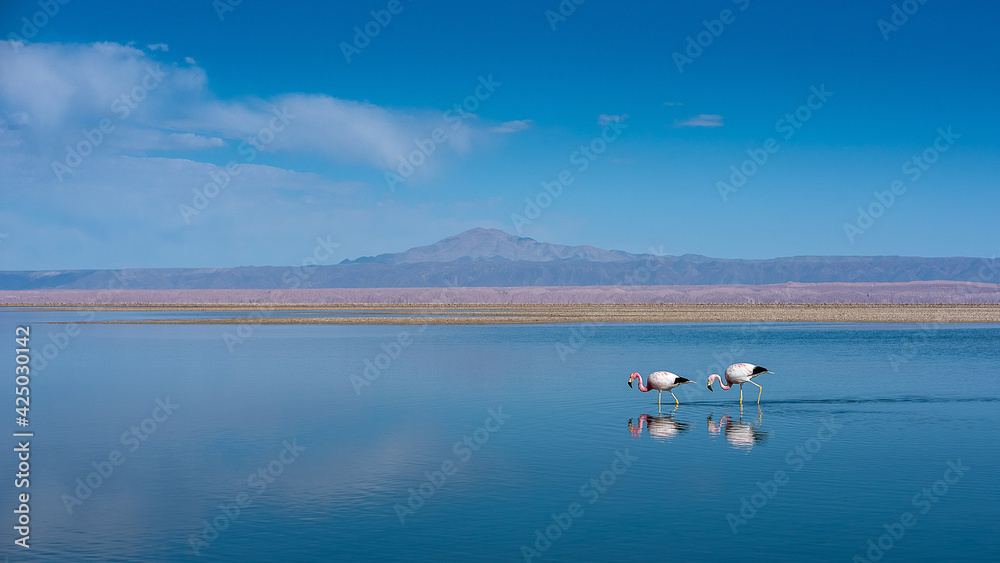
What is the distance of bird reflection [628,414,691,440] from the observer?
17.5 meters

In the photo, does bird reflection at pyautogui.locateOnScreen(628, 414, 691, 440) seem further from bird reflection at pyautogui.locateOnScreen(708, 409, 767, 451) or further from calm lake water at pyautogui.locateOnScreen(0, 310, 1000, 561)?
bird reflection at pyautogui.locateOnScreen(708, 409, 767, 451)

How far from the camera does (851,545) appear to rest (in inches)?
412

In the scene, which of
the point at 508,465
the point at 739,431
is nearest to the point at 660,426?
the point at 739,431

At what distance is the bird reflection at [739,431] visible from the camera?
16.5m

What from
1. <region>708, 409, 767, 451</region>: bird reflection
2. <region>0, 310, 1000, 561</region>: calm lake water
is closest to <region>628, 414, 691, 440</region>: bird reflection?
<region>0, 310, 1000, 561</region>: calm lake water

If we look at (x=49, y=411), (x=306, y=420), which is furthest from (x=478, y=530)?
(x=49, y=411)

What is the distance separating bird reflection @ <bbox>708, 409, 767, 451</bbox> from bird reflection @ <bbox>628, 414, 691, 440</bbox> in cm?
64

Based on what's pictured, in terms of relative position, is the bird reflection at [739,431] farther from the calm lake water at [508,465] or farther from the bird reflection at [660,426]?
the bird reflection at [660,426]

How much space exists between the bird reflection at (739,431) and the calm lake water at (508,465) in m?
0.11

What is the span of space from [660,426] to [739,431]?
1633mm

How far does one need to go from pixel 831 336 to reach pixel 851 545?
4056 centimetres

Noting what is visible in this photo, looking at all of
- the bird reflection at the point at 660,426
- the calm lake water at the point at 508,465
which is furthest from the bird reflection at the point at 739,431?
the bird reflection at the point at 660,426

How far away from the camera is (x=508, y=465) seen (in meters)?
14.8

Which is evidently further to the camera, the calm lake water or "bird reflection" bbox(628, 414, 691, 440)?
"bird reflection" bbox(628, 414, 691, 440)
